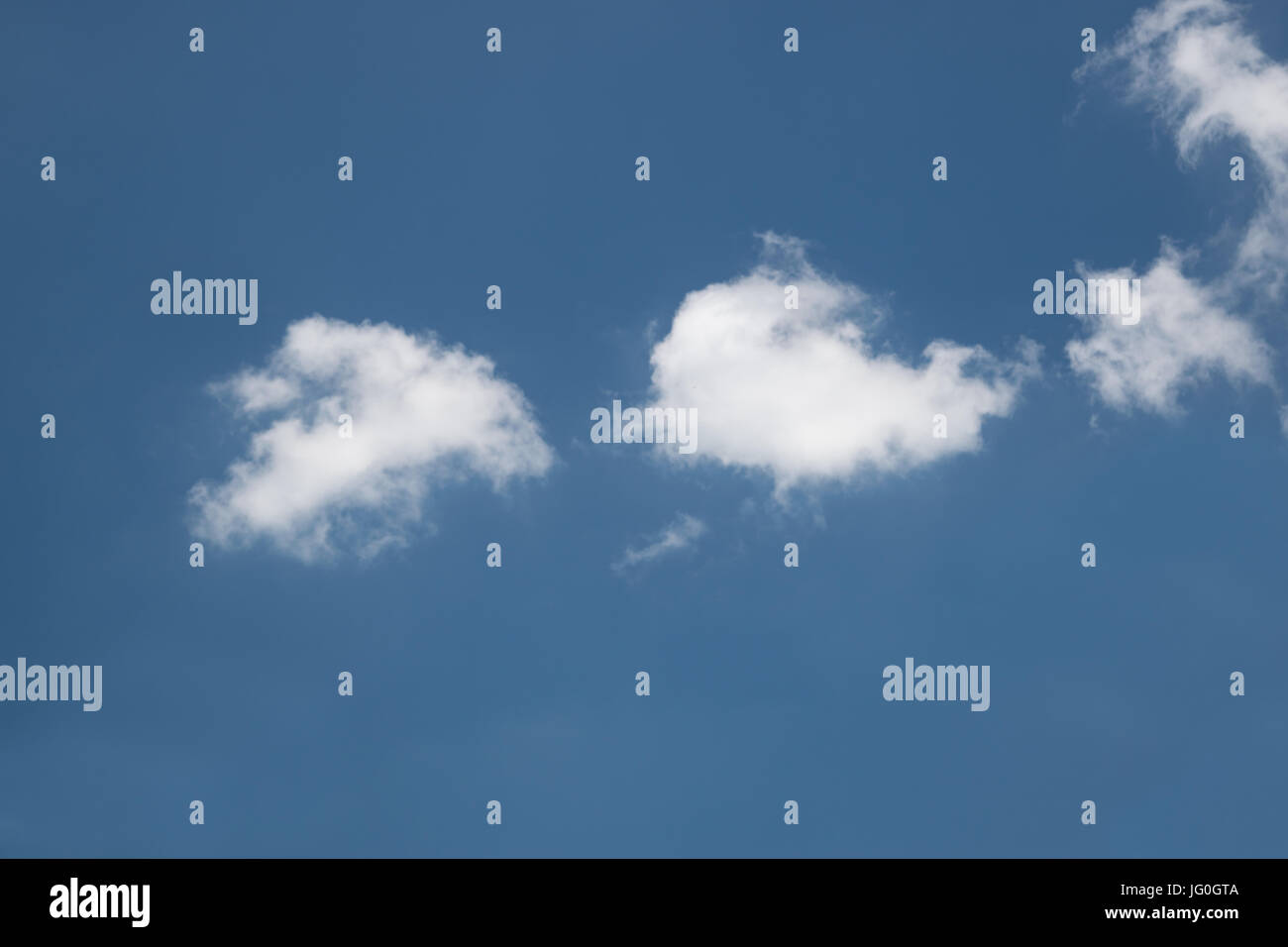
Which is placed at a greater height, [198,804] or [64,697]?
[64,697]

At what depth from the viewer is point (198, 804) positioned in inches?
1588

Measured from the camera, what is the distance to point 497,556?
140ft

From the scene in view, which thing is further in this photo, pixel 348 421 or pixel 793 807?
pixel 348 421

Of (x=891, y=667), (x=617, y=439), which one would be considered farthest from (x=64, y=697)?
(x=891, y=667)

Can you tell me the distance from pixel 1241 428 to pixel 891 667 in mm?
16083
